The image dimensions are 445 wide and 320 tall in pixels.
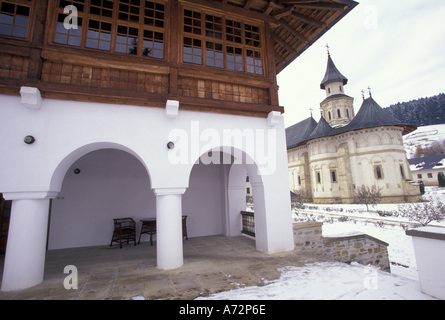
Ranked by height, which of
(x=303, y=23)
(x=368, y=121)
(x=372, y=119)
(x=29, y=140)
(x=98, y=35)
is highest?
(x=372, y=119)

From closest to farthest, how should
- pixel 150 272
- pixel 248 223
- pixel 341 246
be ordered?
pixel 150 272
pixel 341 246
pixel 248 223

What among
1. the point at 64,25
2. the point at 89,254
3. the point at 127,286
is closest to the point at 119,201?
the point at 89,254

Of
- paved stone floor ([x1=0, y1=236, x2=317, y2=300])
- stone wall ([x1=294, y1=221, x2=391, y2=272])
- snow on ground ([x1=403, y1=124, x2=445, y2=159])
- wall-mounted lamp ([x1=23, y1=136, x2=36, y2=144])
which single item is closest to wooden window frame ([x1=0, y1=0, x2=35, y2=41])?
wall-mounted lamp ([x1=23, y1=136, x2=36, y2=144])

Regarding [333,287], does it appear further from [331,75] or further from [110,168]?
[331,75]

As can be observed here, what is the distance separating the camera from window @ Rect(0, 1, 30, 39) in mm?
4309

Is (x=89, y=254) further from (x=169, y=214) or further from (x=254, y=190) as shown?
(x=254, y=190)

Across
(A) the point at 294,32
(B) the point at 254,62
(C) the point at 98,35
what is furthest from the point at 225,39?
(C) the point at 98,35

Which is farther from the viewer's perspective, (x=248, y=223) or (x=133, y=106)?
(x=248, y=223)

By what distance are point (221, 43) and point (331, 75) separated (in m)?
32.9

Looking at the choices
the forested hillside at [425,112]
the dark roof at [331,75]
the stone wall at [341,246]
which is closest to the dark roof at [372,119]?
the dark roof at [331,75]

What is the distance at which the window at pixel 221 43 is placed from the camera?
5.45 meters

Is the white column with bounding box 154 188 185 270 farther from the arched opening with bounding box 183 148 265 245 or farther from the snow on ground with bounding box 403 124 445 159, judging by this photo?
the snow on ground with bounding box 403 124 445 159

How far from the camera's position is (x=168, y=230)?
450cm

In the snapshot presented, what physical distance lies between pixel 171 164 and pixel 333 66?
1443 inches
